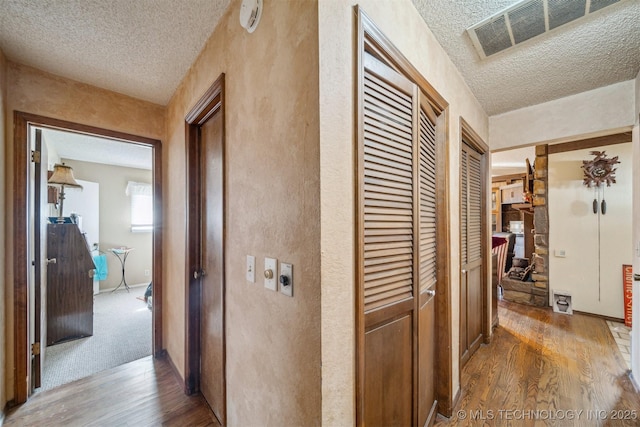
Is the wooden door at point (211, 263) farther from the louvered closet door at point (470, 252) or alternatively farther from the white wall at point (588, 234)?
the white wall at point (588, 234)

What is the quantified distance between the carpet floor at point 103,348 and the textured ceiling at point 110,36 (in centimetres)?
242

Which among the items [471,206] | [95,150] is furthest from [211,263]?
[95,150]

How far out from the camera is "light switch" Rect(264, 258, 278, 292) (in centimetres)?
96

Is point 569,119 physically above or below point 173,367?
above

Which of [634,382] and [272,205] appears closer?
[272,205]

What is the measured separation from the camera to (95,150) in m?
3.77

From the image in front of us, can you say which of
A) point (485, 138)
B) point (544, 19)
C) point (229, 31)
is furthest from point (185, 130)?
point (485, 138)

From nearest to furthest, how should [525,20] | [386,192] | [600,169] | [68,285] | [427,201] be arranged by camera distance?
[386,192] → [525,20] → [427,201] → [68,285] → [600,169]

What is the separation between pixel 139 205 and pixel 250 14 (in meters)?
5.22

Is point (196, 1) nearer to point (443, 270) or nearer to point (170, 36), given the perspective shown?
point (170, 36)

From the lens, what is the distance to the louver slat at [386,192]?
998mm

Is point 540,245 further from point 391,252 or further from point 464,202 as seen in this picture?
point 391,252

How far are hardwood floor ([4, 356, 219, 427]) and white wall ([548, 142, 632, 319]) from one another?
4538mm

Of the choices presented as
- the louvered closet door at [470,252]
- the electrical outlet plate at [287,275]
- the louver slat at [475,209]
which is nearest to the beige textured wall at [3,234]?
the electrical outlet plate at [287,275]
